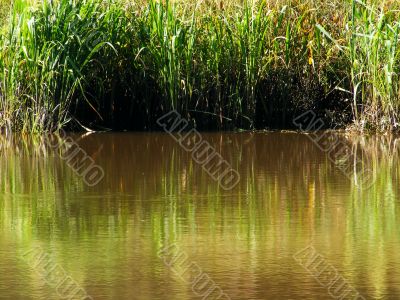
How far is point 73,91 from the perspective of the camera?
10914 millimetres

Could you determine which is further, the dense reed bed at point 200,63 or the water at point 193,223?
the dense reed bed at point 200,63

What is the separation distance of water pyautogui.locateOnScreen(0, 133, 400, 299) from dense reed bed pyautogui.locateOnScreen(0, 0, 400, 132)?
1007mm

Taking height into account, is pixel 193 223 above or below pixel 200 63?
below

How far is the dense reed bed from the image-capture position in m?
11.0

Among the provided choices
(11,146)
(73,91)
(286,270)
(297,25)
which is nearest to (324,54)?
(297,25)

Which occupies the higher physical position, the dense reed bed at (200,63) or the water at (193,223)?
the dense reed bed at (200,63)

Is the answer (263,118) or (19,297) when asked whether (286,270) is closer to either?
(19,297)

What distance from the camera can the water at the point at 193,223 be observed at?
16.7 feet

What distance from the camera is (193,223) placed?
648cm

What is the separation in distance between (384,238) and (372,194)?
165cm

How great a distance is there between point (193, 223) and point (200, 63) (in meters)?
5.19

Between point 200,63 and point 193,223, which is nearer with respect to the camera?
point 193,223

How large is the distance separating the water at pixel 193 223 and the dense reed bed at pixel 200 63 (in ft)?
3.30

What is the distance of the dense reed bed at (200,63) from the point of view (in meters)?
11.0
